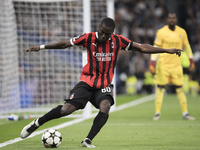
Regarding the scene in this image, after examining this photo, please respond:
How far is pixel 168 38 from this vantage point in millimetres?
8312

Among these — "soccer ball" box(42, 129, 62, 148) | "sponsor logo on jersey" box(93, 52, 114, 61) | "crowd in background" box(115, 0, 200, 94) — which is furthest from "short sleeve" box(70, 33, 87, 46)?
"crowd in background" box(115, 0, 200, 94)

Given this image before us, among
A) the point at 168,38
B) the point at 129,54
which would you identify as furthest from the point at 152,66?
the point at 129,54

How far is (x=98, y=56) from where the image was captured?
5.19 m

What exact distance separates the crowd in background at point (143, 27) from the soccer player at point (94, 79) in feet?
47.3

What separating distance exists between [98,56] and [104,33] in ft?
1.22

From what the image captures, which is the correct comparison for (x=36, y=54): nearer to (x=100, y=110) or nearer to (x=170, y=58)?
(x=170, y=58)

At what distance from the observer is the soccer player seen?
5.06 metres

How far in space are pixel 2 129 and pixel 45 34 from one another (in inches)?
167

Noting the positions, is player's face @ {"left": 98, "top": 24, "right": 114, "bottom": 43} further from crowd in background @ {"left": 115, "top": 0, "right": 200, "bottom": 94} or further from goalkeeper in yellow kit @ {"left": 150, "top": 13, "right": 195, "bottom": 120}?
crowd in background @ {"left": 115, "top": 0, "right": 200, "bottom": 94}

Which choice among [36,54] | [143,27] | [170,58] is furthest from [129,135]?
[143,27]

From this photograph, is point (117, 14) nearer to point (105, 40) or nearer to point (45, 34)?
point (45, 34)

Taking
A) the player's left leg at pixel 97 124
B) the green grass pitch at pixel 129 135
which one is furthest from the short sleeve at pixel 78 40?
the green grass pitch at pixel 129 135

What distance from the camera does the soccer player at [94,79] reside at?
5.06 metres

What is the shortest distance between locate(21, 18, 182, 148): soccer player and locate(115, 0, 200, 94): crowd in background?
1441 centimetres
